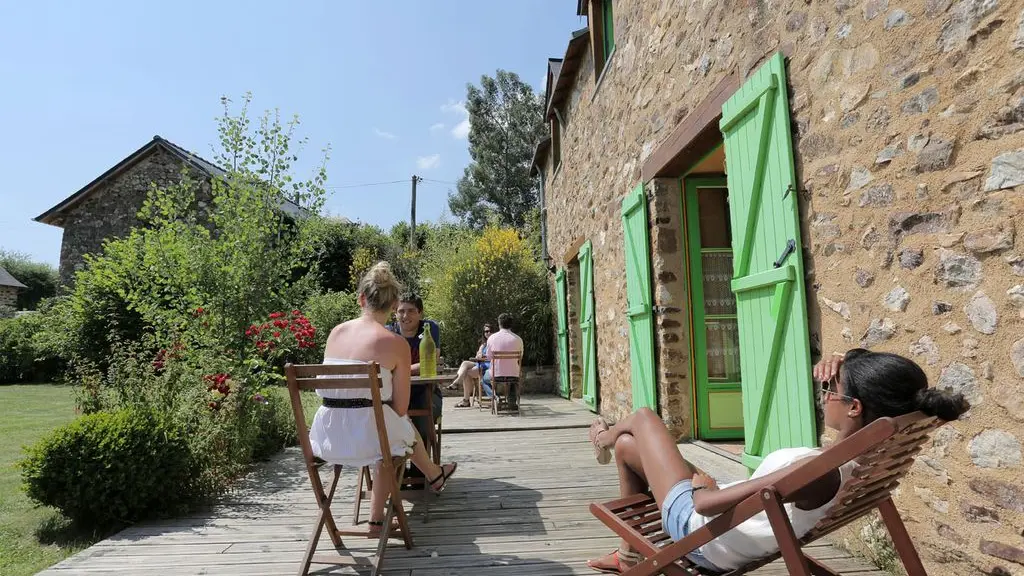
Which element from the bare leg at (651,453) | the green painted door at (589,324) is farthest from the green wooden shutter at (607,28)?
the bare leg at (651,453)

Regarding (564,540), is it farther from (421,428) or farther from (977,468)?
(977,468)

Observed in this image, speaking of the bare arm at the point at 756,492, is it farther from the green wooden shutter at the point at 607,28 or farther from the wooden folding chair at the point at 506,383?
the wooden folding chair at the point at 506,383

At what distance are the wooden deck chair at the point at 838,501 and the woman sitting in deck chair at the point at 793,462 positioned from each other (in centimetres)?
3

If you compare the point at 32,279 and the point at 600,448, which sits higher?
the point at 32,279

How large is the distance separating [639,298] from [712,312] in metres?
0.60

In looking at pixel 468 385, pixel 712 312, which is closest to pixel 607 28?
pixel 712 312

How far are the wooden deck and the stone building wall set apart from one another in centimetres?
67

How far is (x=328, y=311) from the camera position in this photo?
14.7m

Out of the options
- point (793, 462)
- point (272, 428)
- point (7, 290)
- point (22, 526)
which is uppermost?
point (7, 290)

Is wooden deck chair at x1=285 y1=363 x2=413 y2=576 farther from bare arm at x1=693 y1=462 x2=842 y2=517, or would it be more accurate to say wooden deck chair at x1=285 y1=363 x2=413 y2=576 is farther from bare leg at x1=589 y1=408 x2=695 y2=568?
bare arm at x1=693 y1=462 x2=842 y2=517

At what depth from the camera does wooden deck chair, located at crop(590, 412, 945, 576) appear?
1.42 m

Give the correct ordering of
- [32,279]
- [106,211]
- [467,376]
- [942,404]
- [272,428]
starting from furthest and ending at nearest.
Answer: [32,279]
[106,211]
[467,376]
[272,428]
[942,404]

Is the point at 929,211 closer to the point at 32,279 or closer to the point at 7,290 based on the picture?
the point at 7,290

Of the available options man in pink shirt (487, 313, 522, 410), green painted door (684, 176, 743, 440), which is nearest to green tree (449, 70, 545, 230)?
man in pink shirt (487, 313, 522, 410)
